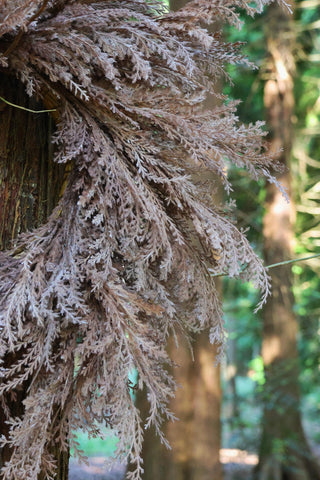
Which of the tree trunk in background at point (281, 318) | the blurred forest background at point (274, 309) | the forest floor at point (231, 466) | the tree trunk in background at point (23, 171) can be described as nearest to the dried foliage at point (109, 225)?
the tree trunk in background at point (23, 171)

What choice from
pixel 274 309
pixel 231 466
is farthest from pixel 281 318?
pixel 231 466

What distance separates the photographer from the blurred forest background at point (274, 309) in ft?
13.5

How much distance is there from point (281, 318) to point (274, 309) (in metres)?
0.15

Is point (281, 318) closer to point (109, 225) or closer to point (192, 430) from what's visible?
point (192, 430)

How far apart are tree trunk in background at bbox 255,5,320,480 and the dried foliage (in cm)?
430

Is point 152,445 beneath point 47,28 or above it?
beneath

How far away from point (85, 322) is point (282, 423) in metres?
4.92

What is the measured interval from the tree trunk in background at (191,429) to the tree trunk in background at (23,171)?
2.06 m

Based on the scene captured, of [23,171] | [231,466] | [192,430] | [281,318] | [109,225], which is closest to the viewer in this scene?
[109,225]

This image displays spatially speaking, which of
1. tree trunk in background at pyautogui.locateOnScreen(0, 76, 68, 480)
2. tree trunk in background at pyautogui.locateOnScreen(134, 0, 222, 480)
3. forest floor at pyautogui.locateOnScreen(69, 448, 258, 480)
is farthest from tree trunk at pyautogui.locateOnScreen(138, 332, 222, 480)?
tree trunk in background at pyautogui.locateOnScreen(0, 76, 68, 480)

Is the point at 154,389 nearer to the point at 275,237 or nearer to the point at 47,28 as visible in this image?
the point at 47,28

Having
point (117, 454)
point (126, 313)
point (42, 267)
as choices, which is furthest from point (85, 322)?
point (117, 454)

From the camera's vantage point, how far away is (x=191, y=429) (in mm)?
4102

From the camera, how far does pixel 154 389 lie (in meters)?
1.81
